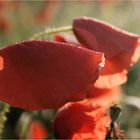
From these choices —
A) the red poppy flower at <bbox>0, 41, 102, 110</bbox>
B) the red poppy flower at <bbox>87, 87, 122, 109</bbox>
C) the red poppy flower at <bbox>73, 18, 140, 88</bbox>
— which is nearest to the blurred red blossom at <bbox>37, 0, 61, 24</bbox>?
the red poppy flower at <bbox>87, 87, 122, 109</bbox>

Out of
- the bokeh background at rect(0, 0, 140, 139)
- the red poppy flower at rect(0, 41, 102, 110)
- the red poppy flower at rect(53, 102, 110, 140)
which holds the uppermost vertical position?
the bokeh background at rect(0, 0, 140, 139)

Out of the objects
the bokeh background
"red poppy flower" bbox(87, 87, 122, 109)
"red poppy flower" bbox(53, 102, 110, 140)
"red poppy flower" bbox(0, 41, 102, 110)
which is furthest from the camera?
the bokeh background

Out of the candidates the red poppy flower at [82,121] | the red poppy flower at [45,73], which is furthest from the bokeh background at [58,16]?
the red poppy flower at [45,73]

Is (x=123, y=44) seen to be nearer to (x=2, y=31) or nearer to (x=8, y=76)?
(x=8, y=76)

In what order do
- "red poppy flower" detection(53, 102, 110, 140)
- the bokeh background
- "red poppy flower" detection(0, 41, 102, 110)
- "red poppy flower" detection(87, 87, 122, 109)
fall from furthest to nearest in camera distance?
the bokeh background < "red poppy flower" detection(87, 87, 122, 109) < "red poppy flower" detection(53, 102, 110, 140) < "red poppy flower" detection(0, 41, 102, 110)

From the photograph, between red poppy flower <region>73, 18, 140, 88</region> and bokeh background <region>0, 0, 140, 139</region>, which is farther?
bokeh background <region>0, 0, 140, 139</region>

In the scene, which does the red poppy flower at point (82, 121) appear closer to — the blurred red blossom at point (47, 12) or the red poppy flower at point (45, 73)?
the red poppy flower at point (45, 73)

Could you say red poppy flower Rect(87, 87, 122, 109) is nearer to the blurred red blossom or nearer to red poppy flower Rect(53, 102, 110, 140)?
red poppy flower Rect(53, 102, 110, 140)
